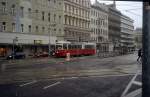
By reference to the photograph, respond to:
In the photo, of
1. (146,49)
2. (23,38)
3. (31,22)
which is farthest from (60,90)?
(31,22)

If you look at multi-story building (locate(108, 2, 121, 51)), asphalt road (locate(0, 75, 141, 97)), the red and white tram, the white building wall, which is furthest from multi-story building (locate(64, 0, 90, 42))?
asphalt road (locate(0, 75, 141, 97))

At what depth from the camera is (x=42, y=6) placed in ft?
202

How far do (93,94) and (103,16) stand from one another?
9245 cm

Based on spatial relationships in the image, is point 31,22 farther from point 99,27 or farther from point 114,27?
point 114,27

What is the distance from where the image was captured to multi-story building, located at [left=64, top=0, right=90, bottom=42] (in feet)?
231

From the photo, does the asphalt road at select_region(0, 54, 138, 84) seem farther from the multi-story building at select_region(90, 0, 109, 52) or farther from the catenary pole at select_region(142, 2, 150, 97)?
the multi-story building at select_region(90, 0, 109, 52)

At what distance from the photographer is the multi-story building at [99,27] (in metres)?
90.4

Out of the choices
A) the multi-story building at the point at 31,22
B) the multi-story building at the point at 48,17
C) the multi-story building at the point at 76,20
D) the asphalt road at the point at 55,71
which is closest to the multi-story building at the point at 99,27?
the multi-story building at the point at 76,20

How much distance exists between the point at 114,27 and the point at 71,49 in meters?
74.9

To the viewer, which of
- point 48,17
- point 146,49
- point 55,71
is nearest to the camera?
point 146,49

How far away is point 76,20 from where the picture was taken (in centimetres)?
7594

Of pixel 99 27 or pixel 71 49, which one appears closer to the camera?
pixel 71 49

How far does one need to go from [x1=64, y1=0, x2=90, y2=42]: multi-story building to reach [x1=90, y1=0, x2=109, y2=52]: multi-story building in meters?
5.31

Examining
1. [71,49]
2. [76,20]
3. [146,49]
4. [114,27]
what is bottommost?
[71,49]
